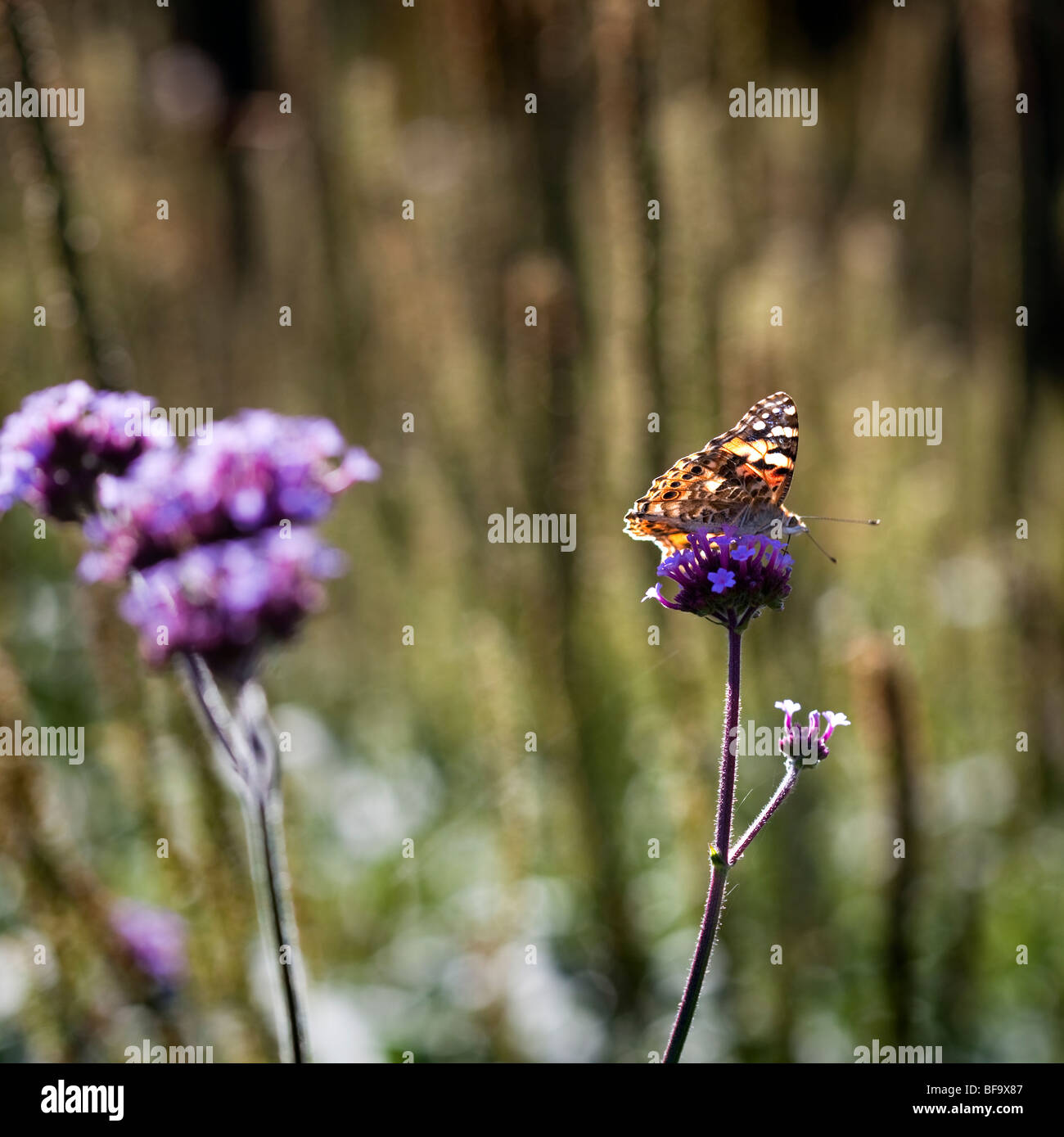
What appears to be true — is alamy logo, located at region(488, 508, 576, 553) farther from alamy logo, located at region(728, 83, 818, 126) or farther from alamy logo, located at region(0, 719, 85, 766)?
alamy logo, located at region(0, 719, 85, 766)

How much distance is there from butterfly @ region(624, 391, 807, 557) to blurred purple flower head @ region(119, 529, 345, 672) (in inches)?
26.5

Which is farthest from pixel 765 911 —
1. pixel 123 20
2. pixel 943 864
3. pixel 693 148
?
pixel 123 20

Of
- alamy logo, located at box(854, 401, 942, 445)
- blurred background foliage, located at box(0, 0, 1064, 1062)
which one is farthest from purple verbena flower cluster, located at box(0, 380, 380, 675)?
alamy logo, located at box(854, 401, 942, 445)

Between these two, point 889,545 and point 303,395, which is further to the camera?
point 303,395

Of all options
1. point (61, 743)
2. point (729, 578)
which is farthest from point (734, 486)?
point (61, 743)

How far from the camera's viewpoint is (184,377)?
3.19 m

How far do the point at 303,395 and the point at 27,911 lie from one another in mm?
2423

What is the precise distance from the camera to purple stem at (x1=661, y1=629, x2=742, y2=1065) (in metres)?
1.19

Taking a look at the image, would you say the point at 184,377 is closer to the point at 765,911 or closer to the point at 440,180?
the point at 440,180

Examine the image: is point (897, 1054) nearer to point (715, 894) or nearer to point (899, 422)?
point (715, 894)

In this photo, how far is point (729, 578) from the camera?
54.5 inches

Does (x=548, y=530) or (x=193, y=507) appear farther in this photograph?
(x=548, y=530)

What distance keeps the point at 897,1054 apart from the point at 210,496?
2.15 meters
